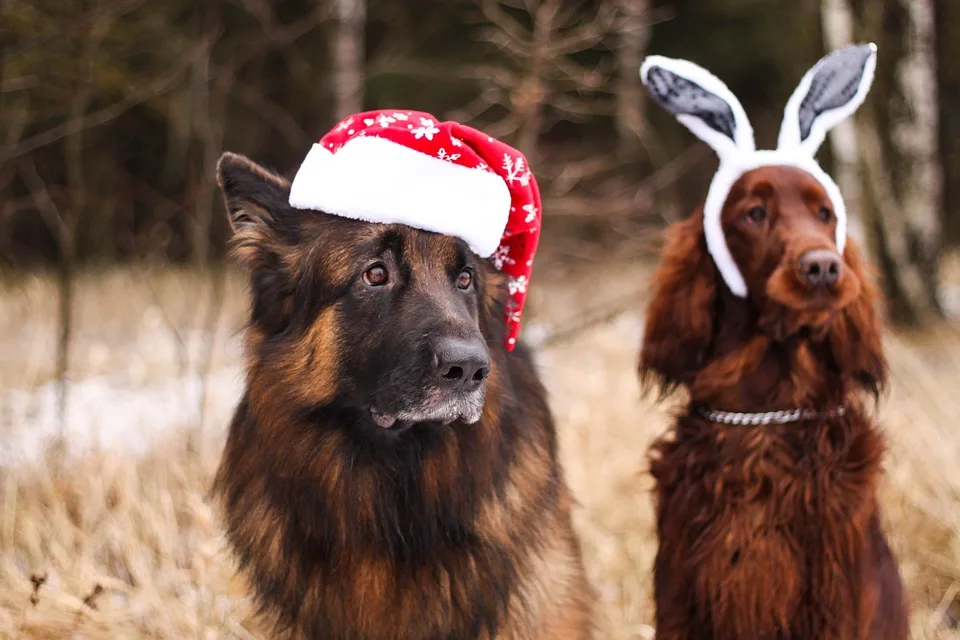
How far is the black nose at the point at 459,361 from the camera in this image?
225 centimetres

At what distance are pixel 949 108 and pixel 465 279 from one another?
13577 millimetres

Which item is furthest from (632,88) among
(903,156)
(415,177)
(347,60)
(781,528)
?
(415,177)

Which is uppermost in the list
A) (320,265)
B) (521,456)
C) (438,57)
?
(438,57)

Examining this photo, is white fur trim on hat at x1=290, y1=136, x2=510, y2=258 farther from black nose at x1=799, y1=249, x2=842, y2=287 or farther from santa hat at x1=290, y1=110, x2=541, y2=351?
black nose at x1=799, y1=249, x2=842, y2=287

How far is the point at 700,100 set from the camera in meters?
2.86

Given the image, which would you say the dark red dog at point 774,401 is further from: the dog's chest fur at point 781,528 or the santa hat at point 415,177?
the santa hat at point 415,177

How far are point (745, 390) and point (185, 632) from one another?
2.31 m

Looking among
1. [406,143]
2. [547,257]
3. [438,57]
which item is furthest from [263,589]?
[438,57]

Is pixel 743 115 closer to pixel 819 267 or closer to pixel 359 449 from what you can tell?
pixel 819 267

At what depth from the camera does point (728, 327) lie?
292 cm

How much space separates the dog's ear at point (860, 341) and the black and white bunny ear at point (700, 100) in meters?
0.55

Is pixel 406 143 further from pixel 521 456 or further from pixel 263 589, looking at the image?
pixel 263 589

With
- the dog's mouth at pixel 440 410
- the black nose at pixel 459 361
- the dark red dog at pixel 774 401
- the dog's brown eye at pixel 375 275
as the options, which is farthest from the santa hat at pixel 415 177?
the dark red dog at pixel 774 401

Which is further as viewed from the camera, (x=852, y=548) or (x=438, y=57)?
(x=438, y=57)
